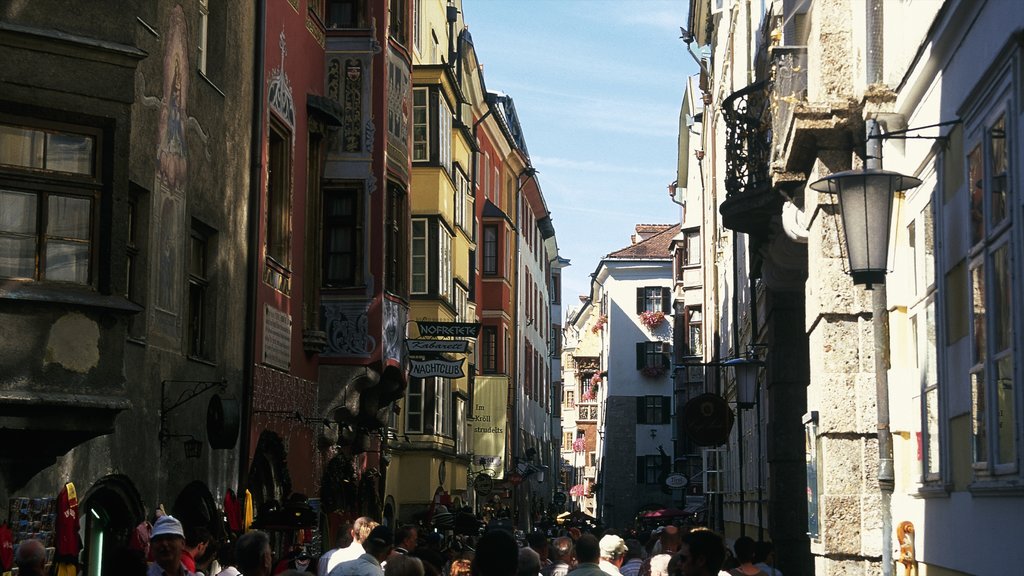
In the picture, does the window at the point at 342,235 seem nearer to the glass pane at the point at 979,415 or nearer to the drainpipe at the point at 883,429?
the drainpipe at the point at 883,429

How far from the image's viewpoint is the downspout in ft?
68.1

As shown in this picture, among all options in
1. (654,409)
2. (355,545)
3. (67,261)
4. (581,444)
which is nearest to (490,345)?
(654,409)

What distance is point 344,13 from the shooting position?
88.4ft

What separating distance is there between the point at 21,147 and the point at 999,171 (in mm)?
8981

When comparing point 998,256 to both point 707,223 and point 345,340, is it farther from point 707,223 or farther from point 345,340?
point 707,223

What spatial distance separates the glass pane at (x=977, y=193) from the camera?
8148mm

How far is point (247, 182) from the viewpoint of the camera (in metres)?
21.0

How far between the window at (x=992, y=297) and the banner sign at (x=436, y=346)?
64.6 feet

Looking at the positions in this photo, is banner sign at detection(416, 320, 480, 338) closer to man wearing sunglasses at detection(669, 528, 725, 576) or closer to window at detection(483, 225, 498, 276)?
man wearing sunglasses at detection(669, 528, 725, 576)

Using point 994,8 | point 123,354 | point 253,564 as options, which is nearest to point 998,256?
point 994,8

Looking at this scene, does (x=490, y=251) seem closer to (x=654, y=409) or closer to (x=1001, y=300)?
(x=654, y=409)

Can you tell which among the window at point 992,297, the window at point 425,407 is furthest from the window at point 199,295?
the window at point 425,407

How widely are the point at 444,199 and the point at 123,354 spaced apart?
24.7 m

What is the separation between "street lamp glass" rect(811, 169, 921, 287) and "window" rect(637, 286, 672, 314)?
79991mm
